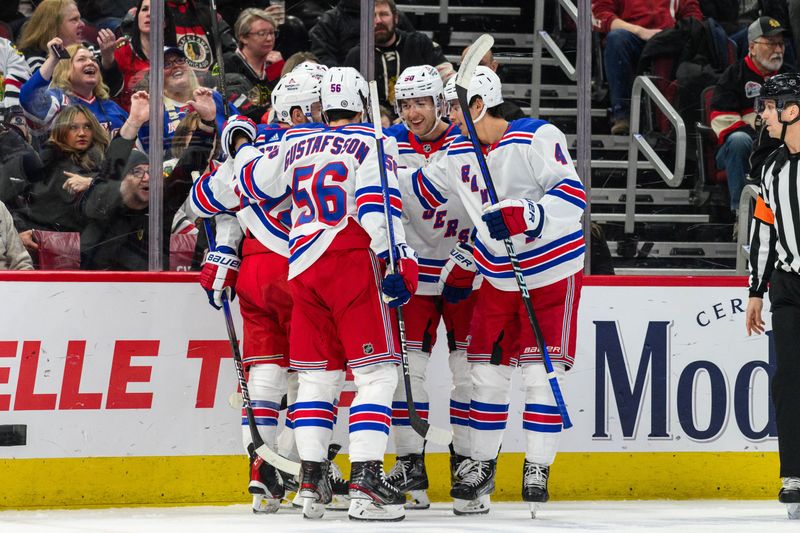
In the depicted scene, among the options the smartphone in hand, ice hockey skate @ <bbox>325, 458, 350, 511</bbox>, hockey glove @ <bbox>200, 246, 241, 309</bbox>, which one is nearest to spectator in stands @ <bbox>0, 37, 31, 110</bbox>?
the smartphone in hand

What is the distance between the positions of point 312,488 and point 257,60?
187 cm

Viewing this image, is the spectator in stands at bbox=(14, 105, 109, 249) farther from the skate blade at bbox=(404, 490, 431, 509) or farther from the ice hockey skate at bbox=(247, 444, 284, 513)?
the skate blade at bbox=(404, 490, 431, 509)

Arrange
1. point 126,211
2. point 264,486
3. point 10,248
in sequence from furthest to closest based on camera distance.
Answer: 1. point 126,211
2. point 10,248
3. point 264,486

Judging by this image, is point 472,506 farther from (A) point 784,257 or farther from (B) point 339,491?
(A) point 784,257

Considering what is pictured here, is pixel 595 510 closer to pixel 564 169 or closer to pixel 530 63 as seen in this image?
pixel 564 169

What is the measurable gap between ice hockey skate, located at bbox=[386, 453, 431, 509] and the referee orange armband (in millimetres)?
1408

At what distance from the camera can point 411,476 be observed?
4.42m

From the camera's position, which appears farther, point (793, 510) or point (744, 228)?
point (744, 228)

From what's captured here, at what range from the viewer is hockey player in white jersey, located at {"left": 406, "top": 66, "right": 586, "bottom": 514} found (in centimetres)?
409

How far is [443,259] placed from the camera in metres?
4.50

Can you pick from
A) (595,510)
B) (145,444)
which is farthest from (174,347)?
(595,510)

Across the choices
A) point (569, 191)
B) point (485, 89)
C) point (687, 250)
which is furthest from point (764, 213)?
point (485, 89)

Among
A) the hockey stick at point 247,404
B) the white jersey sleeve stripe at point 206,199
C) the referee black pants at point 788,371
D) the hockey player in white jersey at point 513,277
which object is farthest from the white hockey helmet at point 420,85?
the referee black pants at point 788,371

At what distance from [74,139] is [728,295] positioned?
2.56m
